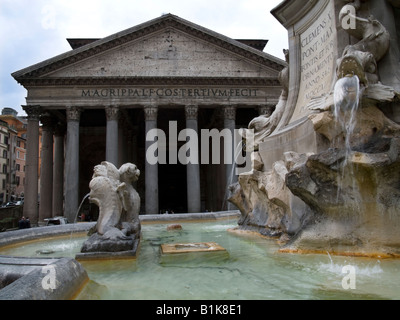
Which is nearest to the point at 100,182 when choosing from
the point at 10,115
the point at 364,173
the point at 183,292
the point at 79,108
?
the point at 183,292

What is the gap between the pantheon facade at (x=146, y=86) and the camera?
20.2m

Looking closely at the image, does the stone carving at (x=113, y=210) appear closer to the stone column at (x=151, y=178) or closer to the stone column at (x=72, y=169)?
the stone column at (x=151, y=178)

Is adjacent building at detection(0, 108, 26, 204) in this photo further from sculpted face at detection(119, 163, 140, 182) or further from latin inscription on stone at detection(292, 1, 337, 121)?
latin inscription on stone at detection(292, 1, 337, 121)

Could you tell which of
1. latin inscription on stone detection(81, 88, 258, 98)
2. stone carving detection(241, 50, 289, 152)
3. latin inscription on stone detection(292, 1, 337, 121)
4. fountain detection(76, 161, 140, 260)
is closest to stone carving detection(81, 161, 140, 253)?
fountain detection(76, 161, 140, 260)

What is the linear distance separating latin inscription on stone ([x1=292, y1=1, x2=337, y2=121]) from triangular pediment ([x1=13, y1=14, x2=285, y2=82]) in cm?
1571

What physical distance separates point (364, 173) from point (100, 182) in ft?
9.52

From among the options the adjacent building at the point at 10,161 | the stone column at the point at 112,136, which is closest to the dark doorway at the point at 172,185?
the stone column at the point at 112,136

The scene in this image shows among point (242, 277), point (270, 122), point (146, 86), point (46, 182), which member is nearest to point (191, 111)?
point (146, 86)

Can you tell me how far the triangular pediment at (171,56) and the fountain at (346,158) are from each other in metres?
16.9

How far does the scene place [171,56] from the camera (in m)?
21.4

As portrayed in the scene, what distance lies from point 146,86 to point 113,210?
17.4 m

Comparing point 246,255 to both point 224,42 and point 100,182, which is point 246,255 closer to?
point 100,182

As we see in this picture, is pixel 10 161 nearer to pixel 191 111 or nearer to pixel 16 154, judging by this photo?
pixel 16 154

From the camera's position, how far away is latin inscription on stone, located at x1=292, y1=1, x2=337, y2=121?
4473 mm
